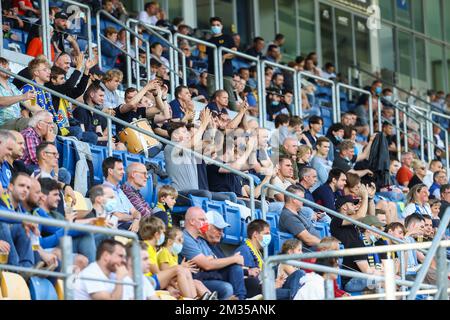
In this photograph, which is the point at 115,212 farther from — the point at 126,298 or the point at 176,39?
the point at 176,39

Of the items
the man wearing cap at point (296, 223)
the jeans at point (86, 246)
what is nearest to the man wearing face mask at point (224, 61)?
the man wearing cap at point (296, 223)

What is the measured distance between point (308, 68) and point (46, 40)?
7.50 meters

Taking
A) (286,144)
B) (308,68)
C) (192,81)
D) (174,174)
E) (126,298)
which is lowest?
(126,298)

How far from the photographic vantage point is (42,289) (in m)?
8.39

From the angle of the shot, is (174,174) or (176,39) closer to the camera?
(174,174)

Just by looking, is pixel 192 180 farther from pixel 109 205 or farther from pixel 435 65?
pixel 435 65

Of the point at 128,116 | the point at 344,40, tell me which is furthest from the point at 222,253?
the point at 344,40

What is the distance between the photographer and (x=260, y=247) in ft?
38.2

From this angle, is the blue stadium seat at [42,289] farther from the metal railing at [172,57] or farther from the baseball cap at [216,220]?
the metal railing at [172,57]

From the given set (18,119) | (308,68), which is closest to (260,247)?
(18,119)

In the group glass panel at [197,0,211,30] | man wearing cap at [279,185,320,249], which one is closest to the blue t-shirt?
man wearing cap at [279,185,320,249]

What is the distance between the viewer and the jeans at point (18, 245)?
8680 mm

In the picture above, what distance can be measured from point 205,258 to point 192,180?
211 centimetres

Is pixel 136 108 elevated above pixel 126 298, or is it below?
above
